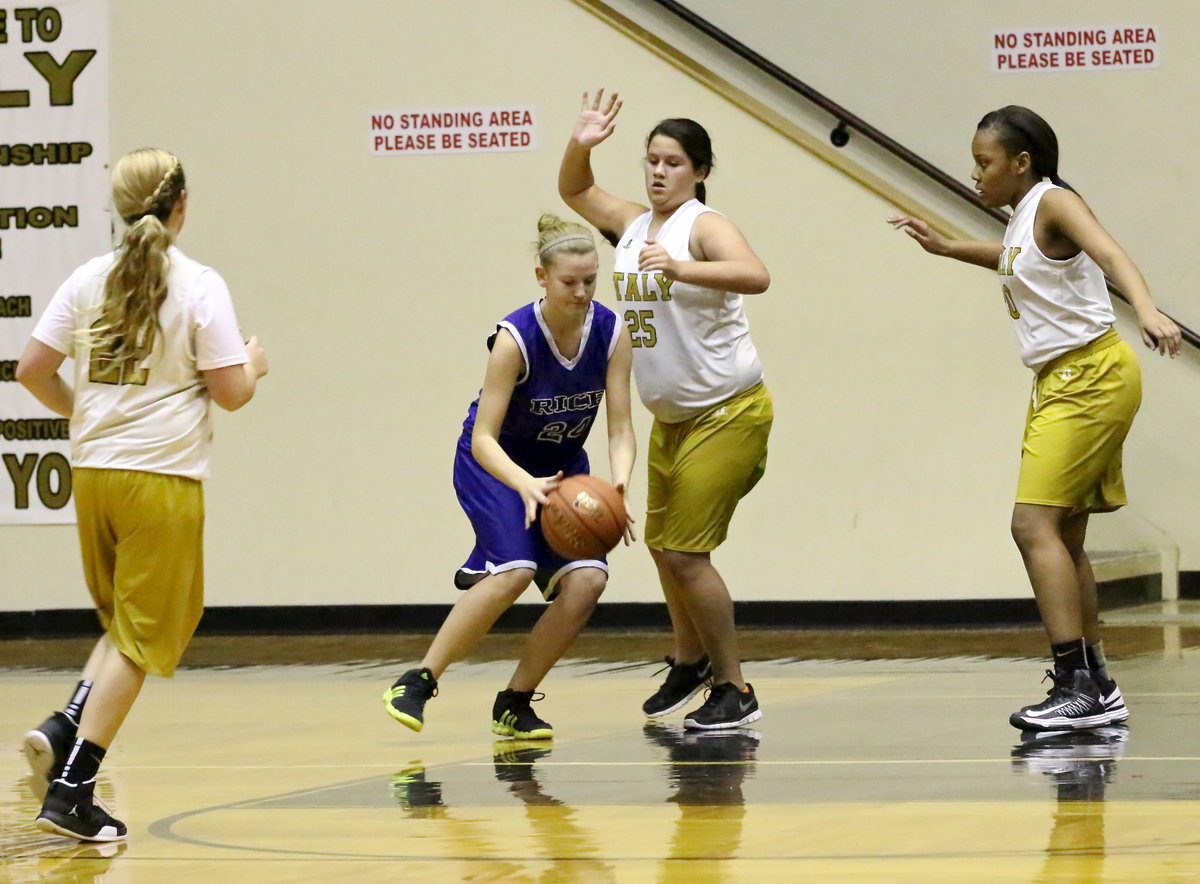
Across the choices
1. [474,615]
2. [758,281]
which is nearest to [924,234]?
[758,281]

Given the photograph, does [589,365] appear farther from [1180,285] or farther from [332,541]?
[1180,285]

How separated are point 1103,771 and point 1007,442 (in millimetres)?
4083

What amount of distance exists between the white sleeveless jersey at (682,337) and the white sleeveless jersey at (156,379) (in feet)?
5.52

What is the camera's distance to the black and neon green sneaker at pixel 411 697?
4.94 meters

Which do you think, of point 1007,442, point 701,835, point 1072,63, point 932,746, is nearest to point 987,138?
point 932,746

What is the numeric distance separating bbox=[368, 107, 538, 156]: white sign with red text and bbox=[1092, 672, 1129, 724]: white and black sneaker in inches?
173

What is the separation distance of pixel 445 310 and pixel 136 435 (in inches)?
196

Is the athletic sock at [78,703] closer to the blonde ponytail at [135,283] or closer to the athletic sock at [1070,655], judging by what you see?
the blonde ponytail at [135,283]

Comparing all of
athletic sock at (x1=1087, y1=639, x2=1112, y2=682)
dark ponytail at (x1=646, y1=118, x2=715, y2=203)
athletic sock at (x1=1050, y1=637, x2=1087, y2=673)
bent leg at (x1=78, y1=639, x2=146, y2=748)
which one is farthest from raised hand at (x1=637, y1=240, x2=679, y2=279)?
bent leg at (x1=78, y1=639, x2=146, y2=748)

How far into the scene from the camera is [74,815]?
370 cm

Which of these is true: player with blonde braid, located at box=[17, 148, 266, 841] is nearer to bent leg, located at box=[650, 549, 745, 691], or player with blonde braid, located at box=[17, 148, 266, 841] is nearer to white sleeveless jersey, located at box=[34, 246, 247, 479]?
white sleeveless jersey, located at box=[34, 246, 247, 479]

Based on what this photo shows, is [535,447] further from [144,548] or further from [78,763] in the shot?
[78,763]

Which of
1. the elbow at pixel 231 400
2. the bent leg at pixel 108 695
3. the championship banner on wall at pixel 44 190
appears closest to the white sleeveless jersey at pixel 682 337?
the elbow at pixel 231 400

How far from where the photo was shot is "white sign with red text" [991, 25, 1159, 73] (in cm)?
924
